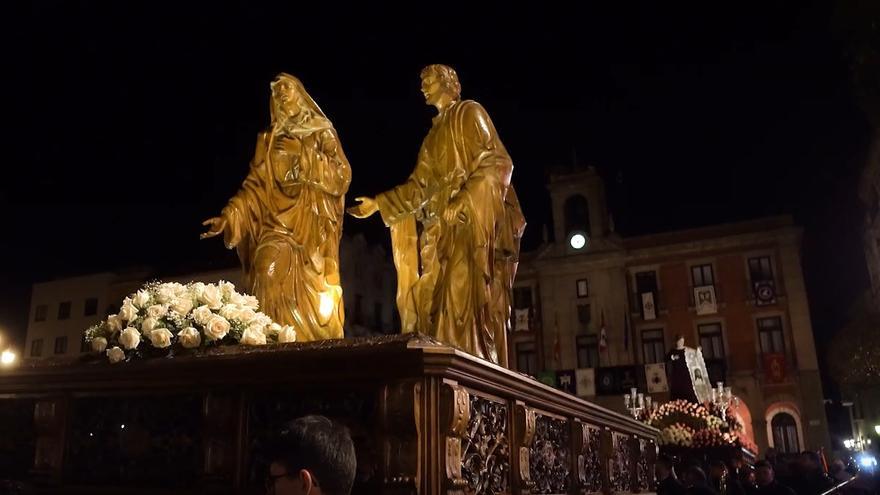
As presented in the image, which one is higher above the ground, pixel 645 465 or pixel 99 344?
pixel 99 344

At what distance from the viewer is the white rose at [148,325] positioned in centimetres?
387

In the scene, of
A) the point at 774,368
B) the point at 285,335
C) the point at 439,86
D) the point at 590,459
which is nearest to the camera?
the point at 285,335

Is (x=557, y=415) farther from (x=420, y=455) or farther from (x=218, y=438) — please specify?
(x=218, y=438)

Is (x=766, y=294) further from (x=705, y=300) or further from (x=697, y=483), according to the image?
(x=697, y=483)

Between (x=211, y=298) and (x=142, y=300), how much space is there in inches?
16.0

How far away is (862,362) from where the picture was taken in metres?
24.2

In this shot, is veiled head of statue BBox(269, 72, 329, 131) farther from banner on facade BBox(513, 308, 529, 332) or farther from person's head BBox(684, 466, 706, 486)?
banner on facade BBox(513, 308, 529, 332)

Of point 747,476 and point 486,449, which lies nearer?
point 486,449

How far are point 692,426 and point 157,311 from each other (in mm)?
10370

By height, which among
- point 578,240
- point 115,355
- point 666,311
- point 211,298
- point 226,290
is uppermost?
point 578,240

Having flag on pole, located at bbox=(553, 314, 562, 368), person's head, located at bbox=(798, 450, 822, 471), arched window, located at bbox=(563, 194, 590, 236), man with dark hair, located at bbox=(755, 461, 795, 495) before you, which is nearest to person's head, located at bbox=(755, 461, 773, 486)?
man with dark hair, located at bbox=(755, 461, 795, 495)

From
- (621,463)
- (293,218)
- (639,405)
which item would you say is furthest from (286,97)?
(639,405)

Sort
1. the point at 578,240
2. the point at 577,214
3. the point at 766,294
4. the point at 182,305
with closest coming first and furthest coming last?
the point at 182,305
the point at 766,294
the point at 578,240
the point at 577,214

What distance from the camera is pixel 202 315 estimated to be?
3.99 metres
